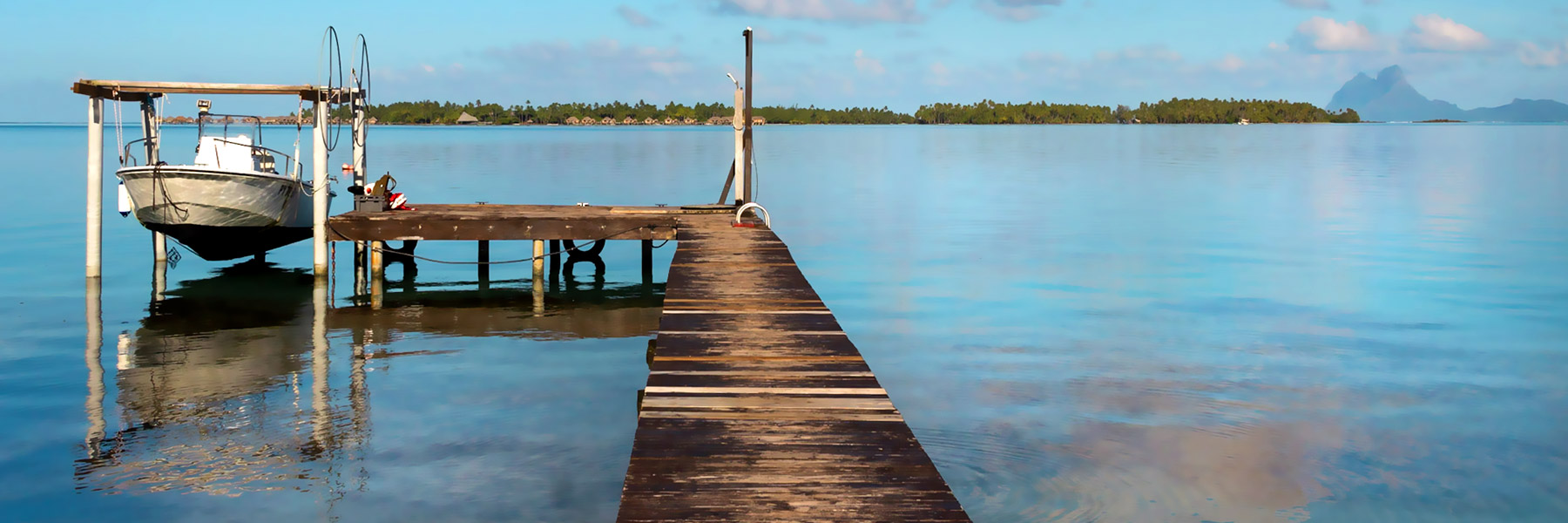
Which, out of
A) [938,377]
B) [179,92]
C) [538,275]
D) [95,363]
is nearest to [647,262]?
[538,275]

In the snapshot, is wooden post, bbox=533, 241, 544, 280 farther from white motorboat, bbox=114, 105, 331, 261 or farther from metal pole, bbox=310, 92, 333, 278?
white motorboat, bbox=114, 105, 331, 261

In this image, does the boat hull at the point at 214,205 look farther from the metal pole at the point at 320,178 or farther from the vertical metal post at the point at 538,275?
the vertical metal post at the point at 538,275

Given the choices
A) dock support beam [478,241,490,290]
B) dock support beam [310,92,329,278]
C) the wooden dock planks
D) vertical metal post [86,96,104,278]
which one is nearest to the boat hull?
vertical metal post [86,96,104,278]

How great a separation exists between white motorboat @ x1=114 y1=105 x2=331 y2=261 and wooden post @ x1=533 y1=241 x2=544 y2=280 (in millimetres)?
4617

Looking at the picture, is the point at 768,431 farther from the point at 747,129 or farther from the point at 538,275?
the point at 747,129

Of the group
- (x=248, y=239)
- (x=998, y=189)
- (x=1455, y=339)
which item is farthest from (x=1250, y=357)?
(x=998, y=189)

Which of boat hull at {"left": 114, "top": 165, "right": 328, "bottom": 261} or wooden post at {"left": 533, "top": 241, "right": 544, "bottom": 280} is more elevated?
boat hull at {"left": 114, "top": 165, "right": 328, "bottom": 261}

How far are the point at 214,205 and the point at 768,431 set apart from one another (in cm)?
1623

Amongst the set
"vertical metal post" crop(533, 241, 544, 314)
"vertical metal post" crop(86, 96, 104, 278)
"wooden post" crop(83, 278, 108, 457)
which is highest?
"vertical metal post" crop(86, 96, 104, 278)

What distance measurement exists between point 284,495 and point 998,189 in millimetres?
42330

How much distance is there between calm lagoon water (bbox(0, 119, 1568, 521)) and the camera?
945 centimetres

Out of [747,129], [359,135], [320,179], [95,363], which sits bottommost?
[95,363]

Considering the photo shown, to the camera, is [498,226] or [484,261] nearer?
[498,226]

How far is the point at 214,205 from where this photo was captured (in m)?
20.0
